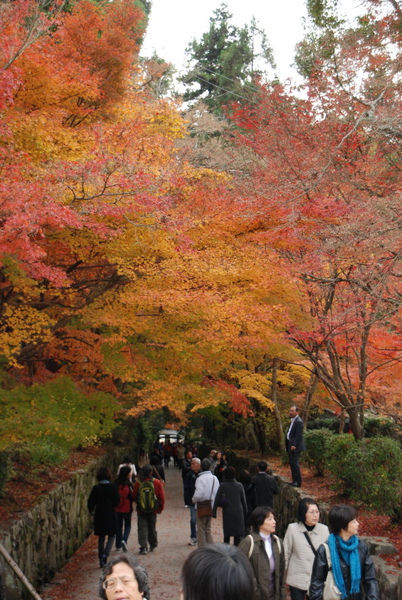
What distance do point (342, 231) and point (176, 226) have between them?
401 cm

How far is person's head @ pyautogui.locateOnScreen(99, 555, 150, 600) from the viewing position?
Answer: 8.46 feet

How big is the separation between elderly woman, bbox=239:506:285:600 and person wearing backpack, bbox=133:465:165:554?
4.95 meters

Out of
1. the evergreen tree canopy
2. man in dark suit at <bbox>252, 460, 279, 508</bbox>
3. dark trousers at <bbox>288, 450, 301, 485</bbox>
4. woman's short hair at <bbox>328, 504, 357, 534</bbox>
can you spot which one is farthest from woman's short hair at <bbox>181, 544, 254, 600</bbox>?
the evergreen tree canopy

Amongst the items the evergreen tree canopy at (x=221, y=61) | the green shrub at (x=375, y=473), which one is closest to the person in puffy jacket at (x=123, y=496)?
the green shrub at (x=375, y=473)

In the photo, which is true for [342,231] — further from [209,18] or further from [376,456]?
[209,18]

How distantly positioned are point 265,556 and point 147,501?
5.18m

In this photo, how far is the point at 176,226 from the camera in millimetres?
10664

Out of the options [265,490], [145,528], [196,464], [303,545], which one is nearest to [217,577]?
[303,545]

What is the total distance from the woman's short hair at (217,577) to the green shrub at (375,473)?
685 cm

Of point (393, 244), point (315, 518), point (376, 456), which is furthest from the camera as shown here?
point (376, 456)

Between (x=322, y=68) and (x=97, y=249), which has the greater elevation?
(x=322, y=68)

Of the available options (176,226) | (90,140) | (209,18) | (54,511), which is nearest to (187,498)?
(54,511)

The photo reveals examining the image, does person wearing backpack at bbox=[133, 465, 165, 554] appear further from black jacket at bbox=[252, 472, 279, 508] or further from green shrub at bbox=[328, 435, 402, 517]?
green shrub at bbox=[328, 435, 402, 517]

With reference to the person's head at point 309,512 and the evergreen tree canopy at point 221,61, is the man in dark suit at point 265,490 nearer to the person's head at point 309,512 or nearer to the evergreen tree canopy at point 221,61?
the person's head at point 309,512
